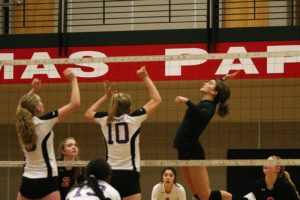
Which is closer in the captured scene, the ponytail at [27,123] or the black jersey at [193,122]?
the ponytail at [27,123]

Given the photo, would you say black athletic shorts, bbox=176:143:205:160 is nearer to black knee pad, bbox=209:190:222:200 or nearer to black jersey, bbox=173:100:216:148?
black jersey, bbox=173:100:216:148

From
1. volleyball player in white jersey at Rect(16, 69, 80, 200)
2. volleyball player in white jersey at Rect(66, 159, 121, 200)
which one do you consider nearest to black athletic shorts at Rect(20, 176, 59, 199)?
volleyball player in white jersey at Rect(16, 69, 80, 200)

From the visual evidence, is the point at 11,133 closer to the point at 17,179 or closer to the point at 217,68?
the point at 17,179

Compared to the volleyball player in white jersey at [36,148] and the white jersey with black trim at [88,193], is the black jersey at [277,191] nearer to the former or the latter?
the volleyball player in white jersey at [36,148]

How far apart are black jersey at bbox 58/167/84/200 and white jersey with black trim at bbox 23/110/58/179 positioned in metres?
2.14

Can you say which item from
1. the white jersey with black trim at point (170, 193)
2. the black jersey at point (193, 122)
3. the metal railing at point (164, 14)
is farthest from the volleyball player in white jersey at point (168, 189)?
the black jersey at point (193, 122)

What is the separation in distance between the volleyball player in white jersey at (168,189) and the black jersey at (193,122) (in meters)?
4.09

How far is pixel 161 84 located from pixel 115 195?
7615 millimetres

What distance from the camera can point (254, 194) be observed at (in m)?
10.6

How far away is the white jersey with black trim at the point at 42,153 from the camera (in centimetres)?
761

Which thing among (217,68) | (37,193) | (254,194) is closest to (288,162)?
(254,194)

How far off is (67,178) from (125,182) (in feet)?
7.34

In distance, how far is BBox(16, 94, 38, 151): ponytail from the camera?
750cm

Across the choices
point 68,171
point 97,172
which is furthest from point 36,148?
point 68,171
